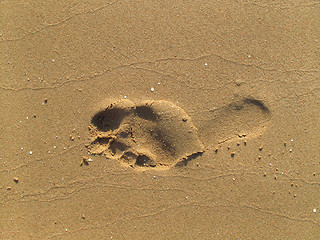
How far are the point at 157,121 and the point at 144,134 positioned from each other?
19 cm

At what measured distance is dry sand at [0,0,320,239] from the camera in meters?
2.01

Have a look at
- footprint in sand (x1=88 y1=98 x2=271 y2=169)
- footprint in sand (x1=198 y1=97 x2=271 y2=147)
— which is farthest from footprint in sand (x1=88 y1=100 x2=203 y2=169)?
footprint in sand (x1=198 y1=97 x2=271 y2=147)

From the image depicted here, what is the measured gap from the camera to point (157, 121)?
199 cm

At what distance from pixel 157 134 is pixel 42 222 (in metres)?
1.50

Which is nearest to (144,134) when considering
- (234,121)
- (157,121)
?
(157,121)

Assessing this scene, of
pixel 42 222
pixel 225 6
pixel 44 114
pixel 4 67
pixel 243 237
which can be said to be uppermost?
pixel 225 6

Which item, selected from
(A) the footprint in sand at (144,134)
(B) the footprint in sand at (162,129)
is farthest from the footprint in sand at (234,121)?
(A) the footprint in sand at (144,134)

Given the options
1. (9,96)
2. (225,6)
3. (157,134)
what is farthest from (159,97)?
(9,96)

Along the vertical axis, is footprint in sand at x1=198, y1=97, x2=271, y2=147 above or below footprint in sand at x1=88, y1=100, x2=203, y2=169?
above

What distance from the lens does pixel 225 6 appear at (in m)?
2.03

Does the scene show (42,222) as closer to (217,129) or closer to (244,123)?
(217,129)

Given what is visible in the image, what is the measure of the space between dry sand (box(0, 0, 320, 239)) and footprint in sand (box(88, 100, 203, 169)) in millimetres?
14

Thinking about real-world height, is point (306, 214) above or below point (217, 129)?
below

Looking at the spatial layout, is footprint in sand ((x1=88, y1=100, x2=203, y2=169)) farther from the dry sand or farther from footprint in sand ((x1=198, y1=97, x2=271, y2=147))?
footprint in sand ((x1=198, y1=97, x2=271, y2=147))
